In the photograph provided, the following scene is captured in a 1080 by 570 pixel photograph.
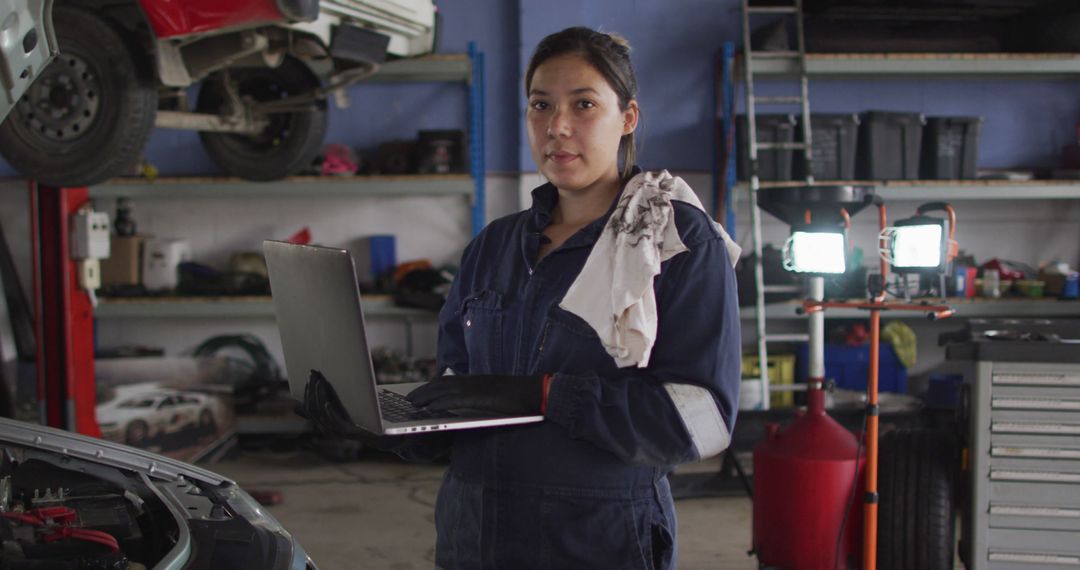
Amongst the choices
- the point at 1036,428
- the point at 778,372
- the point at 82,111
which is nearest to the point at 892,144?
the point at 778,372

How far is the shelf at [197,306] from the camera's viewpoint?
551 cm

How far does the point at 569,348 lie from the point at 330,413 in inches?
14.4

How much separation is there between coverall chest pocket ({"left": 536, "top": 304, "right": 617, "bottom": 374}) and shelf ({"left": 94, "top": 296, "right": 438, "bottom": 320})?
4.09 meters

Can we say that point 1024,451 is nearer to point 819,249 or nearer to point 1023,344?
point 1023,344

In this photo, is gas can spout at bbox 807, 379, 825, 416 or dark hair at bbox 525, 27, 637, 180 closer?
dark hair at bbox 525, 27, 637, 180

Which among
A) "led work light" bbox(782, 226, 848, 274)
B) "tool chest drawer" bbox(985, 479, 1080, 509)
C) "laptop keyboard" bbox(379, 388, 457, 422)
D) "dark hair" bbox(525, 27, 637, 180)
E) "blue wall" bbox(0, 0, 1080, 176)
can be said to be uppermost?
"blue wall" bbox(0, 0, 1080, 176)

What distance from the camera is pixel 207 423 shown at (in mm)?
5449

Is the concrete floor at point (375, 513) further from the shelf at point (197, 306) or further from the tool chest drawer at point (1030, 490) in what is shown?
the tool chest drawer at point (1030, 490)

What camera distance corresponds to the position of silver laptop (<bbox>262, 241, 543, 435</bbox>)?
1.27 meters

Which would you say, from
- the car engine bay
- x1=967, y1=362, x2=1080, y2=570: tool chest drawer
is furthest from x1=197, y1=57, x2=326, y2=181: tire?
x1=967, y1=362, x2=1080, y2=570: tool chest drawer

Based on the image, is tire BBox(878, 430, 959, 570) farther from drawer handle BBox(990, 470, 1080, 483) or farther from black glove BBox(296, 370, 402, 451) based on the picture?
black glove BBox(296, 370, 402, 451)

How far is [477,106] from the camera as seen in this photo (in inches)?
228

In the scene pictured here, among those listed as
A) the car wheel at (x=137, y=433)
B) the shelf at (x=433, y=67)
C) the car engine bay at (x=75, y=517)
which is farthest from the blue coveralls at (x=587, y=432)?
the shelf at (x=433, y=67)

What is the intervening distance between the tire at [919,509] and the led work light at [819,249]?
704mm
